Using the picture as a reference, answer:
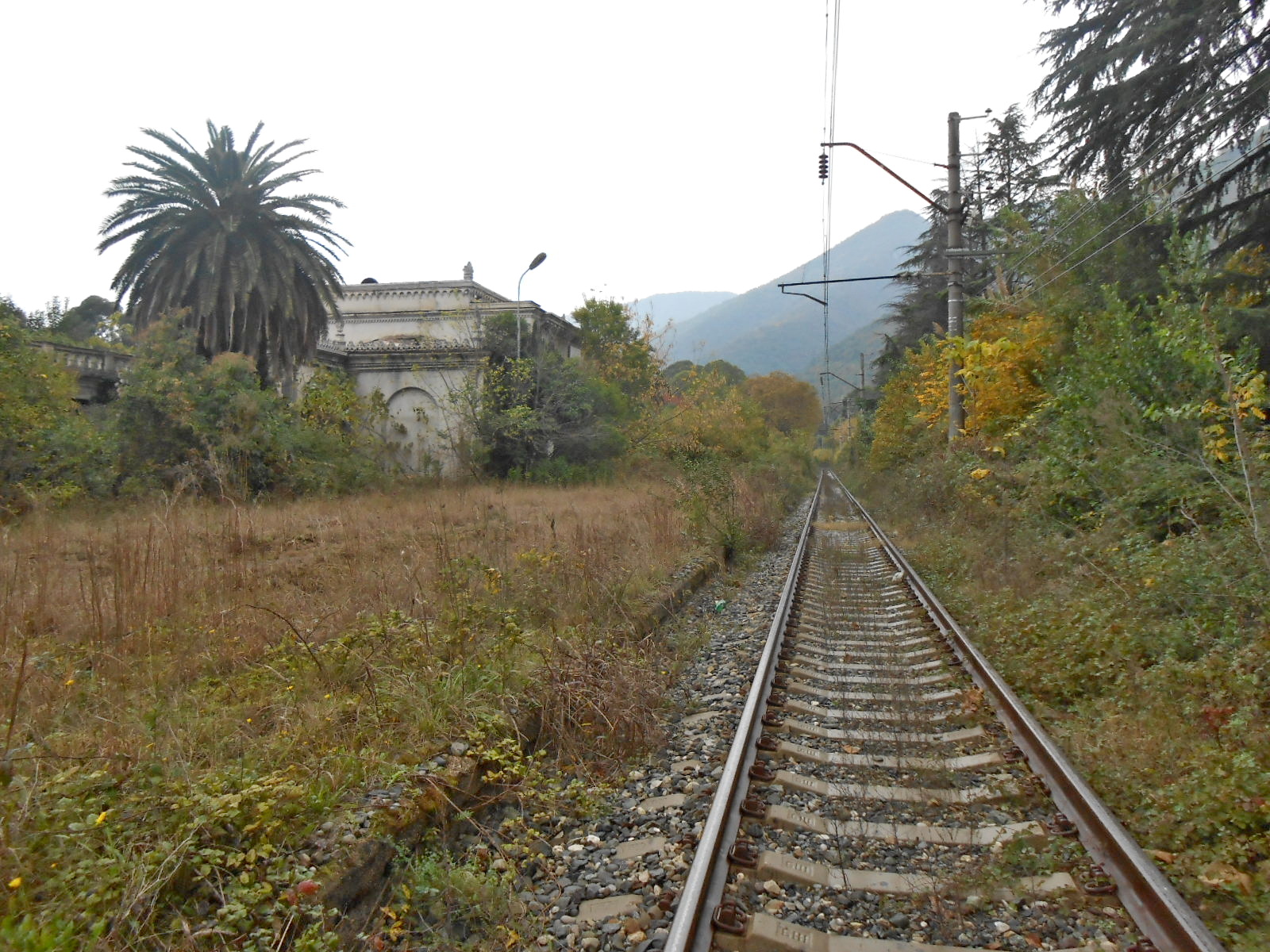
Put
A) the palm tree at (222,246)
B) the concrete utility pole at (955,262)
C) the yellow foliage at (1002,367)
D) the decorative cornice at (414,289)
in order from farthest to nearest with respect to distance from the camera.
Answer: the decorative cornice at (414,289), the palm tree at (222,246), the concrete utility pole at (955,262), the yellow foliage at (1002,367)

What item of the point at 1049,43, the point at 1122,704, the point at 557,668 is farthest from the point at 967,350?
the point at 557,668

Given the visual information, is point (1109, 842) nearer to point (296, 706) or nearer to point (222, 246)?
point (296, 706)

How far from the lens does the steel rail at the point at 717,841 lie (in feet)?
10.1

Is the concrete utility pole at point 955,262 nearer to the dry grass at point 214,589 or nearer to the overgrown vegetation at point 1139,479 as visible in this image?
the overgrown vegetation at point 1139,479

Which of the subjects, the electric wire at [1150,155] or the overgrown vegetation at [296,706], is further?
the electric wire at [1150,155]

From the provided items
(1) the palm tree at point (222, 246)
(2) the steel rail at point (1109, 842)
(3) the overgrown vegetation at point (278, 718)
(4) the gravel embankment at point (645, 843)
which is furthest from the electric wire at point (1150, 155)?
(1) the palm tree at point (222, 246)

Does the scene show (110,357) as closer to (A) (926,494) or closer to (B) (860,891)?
(A) (926,494)

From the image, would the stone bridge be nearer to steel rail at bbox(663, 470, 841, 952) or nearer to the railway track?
steel rail at bbox(663, 470, 841, 952)

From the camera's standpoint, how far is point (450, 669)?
5.68m

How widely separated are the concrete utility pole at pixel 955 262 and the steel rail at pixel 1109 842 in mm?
12432

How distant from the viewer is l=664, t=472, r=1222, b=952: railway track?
3.17 metres

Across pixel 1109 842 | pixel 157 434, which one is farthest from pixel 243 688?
pixel 157 434

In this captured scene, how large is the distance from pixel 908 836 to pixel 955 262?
620 inches

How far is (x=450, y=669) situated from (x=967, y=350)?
547 inches
